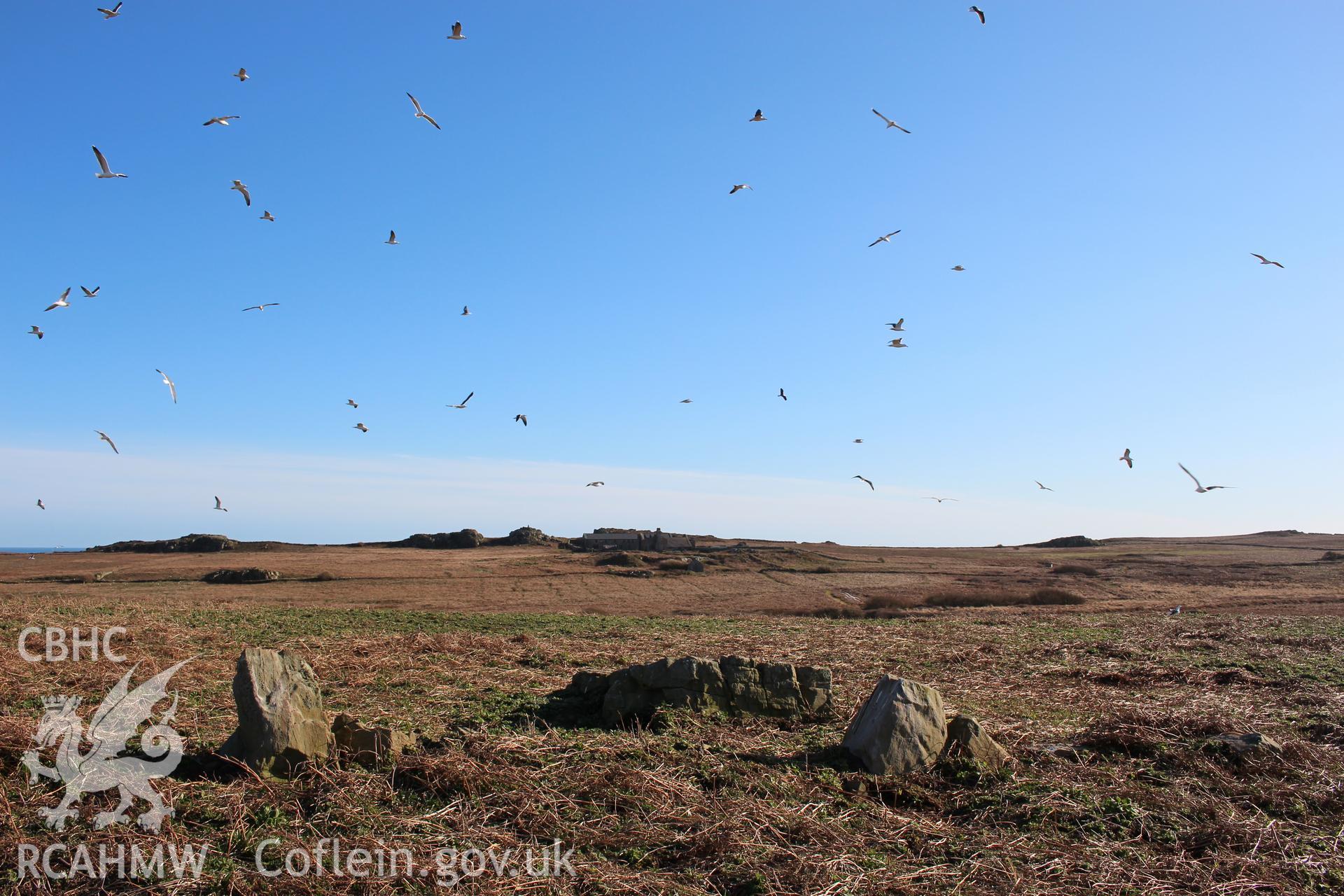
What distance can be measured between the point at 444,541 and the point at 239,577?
23.9m

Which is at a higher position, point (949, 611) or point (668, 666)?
point (668, 666)

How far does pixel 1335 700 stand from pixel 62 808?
1539cm

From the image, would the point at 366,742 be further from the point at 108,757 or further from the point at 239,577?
the point at 239,577

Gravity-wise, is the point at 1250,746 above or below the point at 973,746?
below

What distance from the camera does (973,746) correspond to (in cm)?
827

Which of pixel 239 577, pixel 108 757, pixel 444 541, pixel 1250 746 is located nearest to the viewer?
pixel 108 757

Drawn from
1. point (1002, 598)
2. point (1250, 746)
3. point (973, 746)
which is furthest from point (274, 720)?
point (1002, 598)

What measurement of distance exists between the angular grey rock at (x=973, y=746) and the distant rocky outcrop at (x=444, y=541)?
177 ft

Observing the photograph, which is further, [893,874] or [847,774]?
[847,774]

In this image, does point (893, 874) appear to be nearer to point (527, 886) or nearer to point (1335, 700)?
point (527, 886)

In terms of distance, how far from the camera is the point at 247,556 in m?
48.1

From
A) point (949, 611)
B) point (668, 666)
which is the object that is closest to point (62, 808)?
point (668, 666)

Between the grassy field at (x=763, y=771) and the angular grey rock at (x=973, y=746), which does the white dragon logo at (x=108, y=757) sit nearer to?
the grassy field at (x=763, y=771)

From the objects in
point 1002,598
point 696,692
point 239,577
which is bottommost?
point 1002,598
